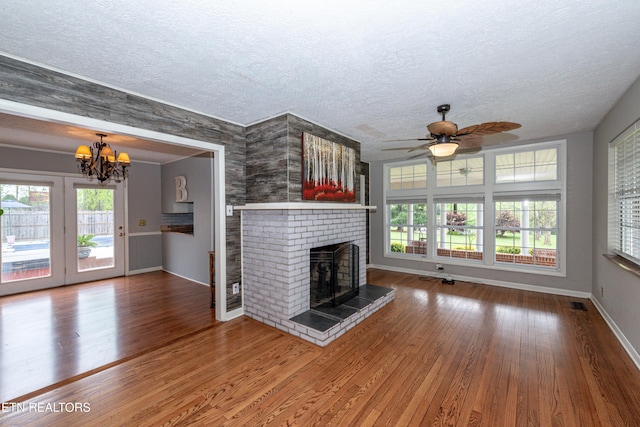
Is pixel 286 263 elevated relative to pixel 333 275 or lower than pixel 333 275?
elevated

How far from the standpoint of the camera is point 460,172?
5160mm

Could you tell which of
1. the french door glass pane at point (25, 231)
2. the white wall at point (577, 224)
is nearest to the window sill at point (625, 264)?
the white wall at point (577, 224)

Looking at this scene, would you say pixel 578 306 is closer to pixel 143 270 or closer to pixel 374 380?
pixel 374 380

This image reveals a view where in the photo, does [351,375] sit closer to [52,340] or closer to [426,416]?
[426,416]

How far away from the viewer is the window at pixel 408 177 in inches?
222

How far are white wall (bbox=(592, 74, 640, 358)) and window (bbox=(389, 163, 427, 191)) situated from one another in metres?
2.55

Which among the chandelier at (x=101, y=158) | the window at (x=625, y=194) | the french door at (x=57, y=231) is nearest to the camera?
the window at (x=625, y=194)

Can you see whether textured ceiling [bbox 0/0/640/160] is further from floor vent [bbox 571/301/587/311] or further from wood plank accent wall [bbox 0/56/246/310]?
floor vent [bbox 571/301/587/311]

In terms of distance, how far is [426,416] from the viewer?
5.96ft

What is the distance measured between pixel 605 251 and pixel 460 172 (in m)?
2.39

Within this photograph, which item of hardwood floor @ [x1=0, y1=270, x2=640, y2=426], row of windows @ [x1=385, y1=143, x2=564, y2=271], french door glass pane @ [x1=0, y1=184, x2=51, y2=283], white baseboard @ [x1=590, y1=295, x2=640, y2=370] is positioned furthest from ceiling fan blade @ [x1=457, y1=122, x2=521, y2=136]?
french door glass pane @ [x1=0, y1=184, x2=51, y2=283]

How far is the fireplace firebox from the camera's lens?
343 cm

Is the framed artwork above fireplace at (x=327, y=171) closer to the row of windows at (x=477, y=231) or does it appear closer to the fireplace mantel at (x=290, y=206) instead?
the fireplace mantel at (x=290, y=206)

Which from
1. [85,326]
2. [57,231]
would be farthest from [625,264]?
[57,231]
